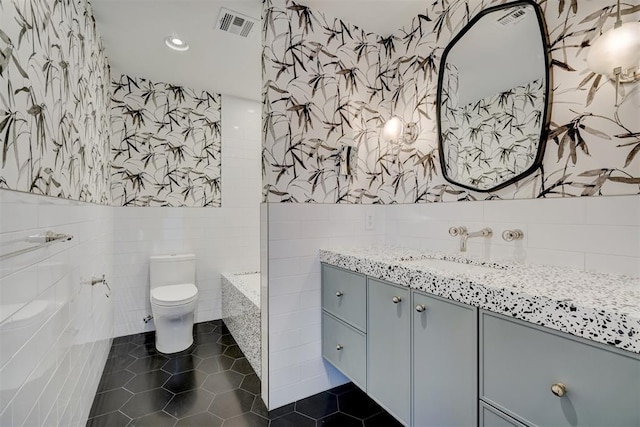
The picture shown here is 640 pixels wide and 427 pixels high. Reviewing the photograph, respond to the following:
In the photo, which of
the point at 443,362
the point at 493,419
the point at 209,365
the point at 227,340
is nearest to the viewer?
the point at 493,419

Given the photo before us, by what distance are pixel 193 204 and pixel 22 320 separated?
7.15 feet

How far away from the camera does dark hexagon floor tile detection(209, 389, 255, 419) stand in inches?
64.6

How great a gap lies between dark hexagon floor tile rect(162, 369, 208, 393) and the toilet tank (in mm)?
923

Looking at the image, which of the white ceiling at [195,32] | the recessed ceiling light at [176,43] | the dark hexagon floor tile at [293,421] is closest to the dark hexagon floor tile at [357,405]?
the dark hexagon floor tile at [293,421]

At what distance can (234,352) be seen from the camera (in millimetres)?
2322

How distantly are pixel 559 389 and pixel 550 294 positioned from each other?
251mm

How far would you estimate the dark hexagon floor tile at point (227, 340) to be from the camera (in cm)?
249

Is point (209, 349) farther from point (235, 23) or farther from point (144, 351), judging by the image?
point (235, 23)

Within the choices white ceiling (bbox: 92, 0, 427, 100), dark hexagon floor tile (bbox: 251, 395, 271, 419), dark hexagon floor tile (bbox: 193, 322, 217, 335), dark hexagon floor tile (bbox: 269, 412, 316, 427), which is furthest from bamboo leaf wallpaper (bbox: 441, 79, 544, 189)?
dark hexagon floor tile (bbox: 193, 322, 217, 335)

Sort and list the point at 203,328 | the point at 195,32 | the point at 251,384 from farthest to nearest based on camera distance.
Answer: the point at 203,328
the point at 195,32
the point at 251,384

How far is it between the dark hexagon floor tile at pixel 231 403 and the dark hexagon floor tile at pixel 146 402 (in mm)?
318

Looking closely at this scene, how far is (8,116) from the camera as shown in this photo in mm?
797

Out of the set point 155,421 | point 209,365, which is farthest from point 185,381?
point 155,421

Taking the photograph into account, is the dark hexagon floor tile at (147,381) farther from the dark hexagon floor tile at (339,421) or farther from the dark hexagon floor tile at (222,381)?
the dark hexagon floor tile at (339,421)
